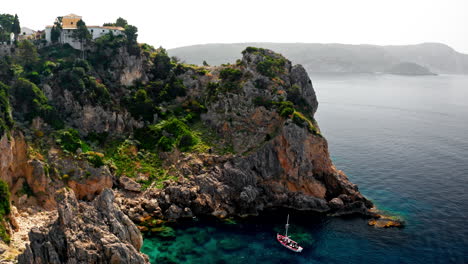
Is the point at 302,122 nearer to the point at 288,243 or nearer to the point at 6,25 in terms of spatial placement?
the point at 288,243

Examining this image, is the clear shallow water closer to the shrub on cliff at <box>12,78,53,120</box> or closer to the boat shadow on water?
the boat shadow on water

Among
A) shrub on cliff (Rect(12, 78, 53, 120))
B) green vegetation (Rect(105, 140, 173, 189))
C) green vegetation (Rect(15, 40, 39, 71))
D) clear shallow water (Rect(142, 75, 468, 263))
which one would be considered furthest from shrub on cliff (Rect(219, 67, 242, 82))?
green vegetation (Rect(15, 40, 39, 71))

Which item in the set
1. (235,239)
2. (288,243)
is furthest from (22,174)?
(288,243)

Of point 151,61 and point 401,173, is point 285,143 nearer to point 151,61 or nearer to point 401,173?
point 401,173

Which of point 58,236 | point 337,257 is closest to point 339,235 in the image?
point 337,257

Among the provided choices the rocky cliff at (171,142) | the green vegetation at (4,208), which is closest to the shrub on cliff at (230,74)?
the rocky cliff at (171,142)

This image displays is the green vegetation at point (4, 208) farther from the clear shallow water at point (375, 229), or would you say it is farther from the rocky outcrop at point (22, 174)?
the clear shallow water at point (375, 229)
